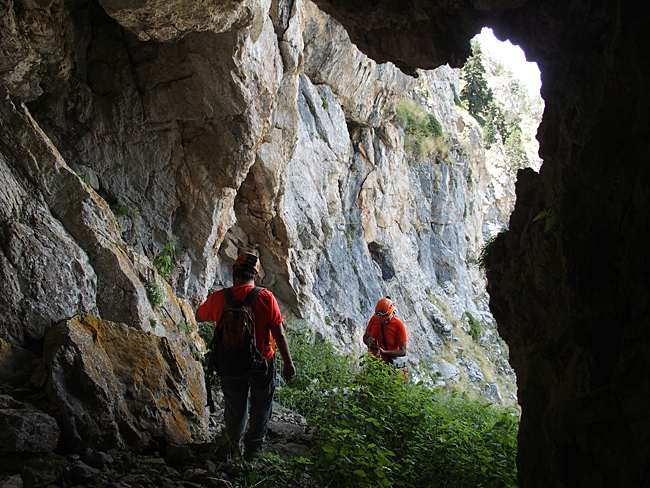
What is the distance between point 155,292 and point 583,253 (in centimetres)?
464

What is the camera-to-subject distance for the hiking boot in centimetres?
423

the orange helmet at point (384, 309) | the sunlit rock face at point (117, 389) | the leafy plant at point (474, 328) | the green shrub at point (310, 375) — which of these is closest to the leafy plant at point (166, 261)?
the green shrub at point (310, 375)

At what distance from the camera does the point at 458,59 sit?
14.6ft

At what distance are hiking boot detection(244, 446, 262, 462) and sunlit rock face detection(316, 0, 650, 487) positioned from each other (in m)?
2.33

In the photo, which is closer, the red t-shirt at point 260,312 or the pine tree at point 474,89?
the red t-shirt at point 260,312

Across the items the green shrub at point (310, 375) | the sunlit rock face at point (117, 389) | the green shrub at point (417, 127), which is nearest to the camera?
the sunlit rock face at point (117, 389)

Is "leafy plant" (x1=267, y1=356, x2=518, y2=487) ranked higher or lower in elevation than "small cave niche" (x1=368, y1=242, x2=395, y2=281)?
lower

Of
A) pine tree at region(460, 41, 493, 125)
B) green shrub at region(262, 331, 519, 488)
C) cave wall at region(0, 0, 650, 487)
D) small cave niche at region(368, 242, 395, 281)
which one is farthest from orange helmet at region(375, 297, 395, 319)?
pine tree at region(460, 41, 493, 125)

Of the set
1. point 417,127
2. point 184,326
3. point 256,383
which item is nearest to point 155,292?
point 184,326

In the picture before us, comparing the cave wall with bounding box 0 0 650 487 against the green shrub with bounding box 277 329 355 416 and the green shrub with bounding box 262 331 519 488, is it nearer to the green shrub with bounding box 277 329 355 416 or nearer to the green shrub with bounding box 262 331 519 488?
the green shrub with bounding box 262 331 519 488

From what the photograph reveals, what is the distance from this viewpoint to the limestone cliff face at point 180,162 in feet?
15.2

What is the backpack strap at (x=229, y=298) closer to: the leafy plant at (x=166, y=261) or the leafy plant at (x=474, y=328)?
the leafy plant at (x=166, y=261)

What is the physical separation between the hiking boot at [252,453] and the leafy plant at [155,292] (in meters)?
2.21

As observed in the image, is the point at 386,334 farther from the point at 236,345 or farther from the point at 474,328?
the point at 474,328
